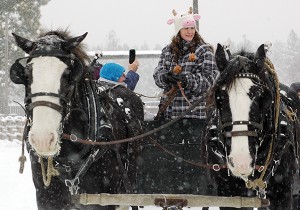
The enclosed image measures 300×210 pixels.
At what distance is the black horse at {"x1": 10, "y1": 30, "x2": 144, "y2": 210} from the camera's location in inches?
138

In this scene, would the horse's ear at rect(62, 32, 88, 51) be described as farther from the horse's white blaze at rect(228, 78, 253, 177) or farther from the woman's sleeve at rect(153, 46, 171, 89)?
the woman's sleeve at rect(153, 46, 171, 89)

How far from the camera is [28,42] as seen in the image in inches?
152

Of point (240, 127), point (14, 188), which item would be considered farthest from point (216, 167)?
point (14, 188)

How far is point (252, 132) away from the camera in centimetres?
339

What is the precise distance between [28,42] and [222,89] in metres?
1.67

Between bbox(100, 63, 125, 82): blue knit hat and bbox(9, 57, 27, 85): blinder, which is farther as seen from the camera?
bbox(100, 63, 125, 82): blue knit hat

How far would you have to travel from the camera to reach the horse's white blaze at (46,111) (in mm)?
3375

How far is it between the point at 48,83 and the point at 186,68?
253 cm

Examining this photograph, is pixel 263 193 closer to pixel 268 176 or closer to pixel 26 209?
pixel 268 176

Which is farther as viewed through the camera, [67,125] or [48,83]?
[67,125]

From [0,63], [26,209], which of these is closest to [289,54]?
[0,63]

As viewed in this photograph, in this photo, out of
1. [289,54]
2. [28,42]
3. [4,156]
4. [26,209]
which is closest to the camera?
[28,42]

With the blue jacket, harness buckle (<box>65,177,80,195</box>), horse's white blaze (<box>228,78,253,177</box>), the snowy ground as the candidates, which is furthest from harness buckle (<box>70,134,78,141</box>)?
the snowy ground

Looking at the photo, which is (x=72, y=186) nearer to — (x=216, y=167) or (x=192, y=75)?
(x=216, y=167)
